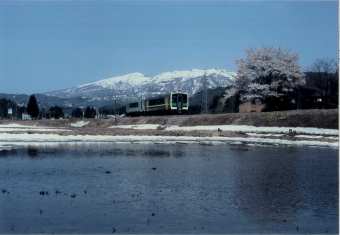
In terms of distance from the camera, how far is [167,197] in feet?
37.5

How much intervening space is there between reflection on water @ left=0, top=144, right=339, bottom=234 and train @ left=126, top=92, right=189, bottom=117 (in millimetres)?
59193

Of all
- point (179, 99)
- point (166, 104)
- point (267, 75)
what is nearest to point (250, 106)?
point (179, 99)

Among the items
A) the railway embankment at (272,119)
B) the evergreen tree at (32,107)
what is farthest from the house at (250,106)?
the evergreen tree at (32,107)

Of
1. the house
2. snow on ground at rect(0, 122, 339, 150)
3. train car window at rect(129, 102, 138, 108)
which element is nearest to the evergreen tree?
train car window at rect(129, 102, 138, 108)

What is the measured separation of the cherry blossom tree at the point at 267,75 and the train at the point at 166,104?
38.2 feet

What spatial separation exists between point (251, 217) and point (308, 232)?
4.41 feet

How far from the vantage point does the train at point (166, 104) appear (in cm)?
7812

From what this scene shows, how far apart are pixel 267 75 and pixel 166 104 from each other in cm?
1916

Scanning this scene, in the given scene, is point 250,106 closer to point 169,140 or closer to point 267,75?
point 267,75

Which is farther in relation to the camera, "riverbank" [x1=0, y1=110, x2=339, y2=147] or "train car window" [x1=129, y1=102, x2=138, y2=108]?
"train car window" [x1=129, y1=102, x2=138, y2=108]

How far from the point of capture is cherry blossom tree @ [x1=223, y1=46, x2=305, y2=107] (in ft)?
212

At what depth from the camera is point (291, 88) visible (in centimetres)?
6531

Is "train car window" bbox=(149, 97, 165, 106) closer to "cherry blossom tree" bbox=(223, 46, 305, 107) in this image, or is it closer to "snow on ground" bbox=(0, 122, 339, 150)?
"cherry blossom tree" bbox=(223, 46, 305, 107)

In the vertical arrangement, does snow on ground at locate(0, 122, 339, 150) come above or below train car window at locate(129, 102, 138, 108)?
below
